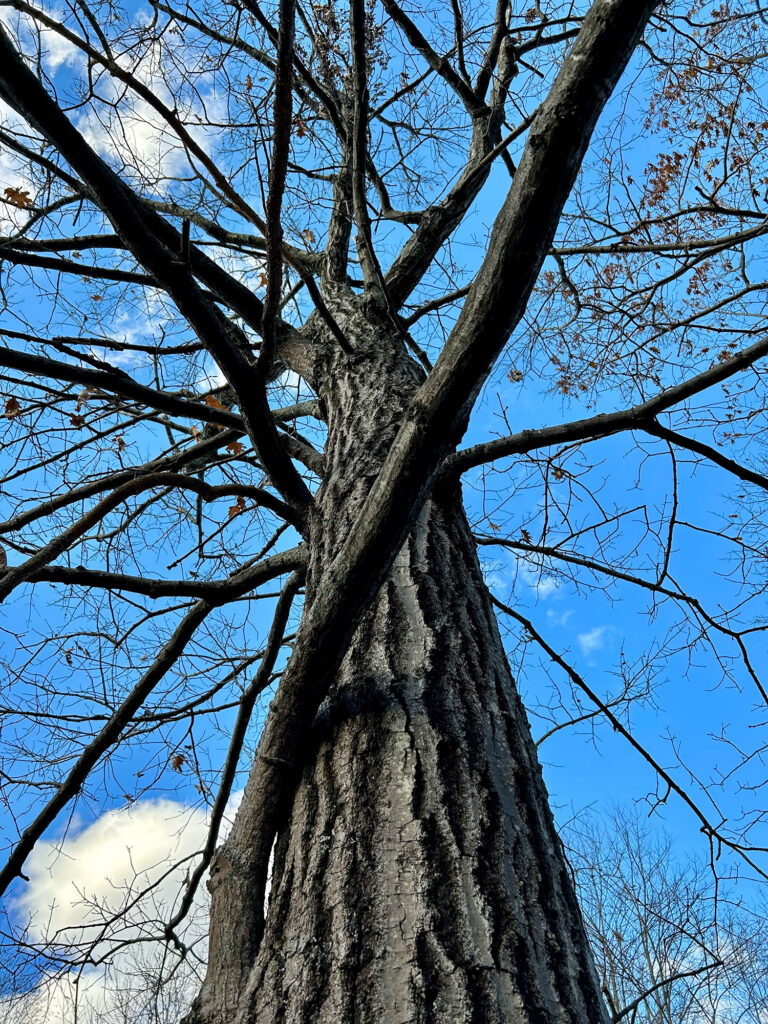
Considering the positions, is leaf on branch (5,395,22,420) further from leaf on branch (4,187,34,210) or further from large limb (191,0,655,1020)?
large limb (191,0,655,1020)

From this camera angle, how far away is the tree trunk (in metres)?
1.06

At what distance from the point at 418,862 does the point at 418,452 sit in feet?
2.36

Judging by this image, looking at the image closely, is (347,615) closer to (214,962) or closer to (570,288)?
(214,962)

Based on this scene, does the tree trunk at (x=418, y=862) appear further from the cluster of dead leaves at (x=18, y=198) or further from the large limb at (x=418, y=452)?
the cluster of dead leaves at (x=18, y=198)

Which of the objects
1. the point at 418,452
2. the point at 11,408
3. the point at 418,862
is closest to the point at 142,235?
the point at 418,452

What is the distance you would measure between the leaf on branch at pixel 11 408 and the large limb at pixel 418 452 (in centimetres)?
246

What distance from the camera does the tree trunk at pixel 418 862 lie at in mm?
1059

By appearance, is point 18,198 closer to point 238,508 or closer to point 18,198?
point 18,198

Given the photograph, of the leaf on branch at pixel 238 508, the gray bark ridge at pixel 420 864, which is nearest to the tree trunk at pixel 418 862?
the gray bark ridge at pixel 420 864

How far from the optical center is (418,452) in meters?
1.35

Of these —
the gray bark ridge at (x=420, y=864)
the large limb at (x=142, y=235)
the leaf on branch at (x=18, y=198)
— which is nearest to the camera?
the gray bark ridge at (x=420, y=864)

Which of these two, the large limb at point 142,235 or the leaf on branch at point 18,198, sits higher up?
the leaf on branch at point 18,198

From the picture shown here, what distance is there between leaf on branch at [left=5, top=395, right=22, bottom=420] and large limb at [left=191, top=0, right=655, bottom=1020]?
2462 mm

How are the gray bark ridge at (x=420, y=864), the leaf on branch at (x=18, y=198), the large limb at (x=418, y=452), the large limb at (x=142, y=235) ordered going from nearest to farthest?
the gray bark ridge at (x=420, y=864)
the large limb at (x=418, y=452)
the large limb at (x=142, y=235)
the leaf on branch at (x=18, y=198)
